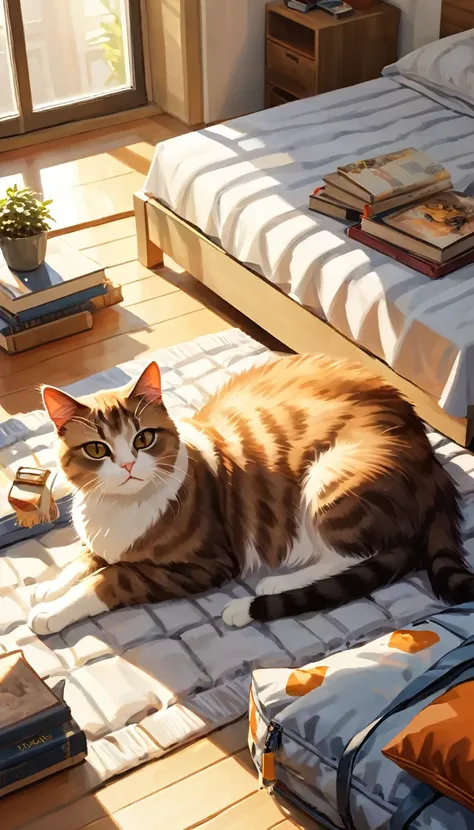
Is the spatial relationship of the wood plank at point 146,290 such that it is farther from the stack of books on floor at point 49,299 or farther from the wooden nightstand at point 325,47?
the wooden nightstand at point 325,47

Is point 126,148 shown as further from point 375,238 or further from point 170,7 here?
point 375,238

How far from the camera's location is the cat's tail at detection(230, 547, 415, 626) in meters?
2.02

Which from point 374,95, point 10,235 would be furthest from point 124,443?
point 374,95

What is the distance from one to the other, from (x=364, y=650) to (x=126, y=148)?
Result: 3080 mm

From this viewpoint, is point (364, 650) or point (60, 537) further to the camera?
point (60, 537)

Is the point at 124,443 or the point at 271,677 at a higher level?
the point at 124,443

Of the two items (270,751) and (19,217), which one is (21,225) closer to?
(19,217)

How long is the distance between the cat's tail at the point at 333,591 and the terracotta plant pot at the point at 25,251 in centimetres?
140

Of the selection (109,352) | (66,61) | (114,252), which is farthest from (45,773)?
(66,61)

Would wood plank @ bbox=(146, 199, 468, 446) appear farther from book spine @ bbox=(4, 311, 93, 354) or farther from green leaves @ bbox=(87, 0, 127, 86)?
green leaves @ bbox=(87, 0, 127, 86)

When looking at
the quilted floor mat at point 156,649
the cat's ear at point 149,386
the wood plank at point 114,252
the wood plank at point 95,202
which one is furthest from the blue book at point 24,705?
the wood plank at point 95,202

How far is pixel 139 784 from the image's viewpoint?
5.96 ft

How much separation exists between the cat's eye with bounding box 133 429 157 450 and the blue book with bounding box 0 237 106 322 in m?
1.18

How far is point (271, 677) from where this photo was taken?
1.80 meters
